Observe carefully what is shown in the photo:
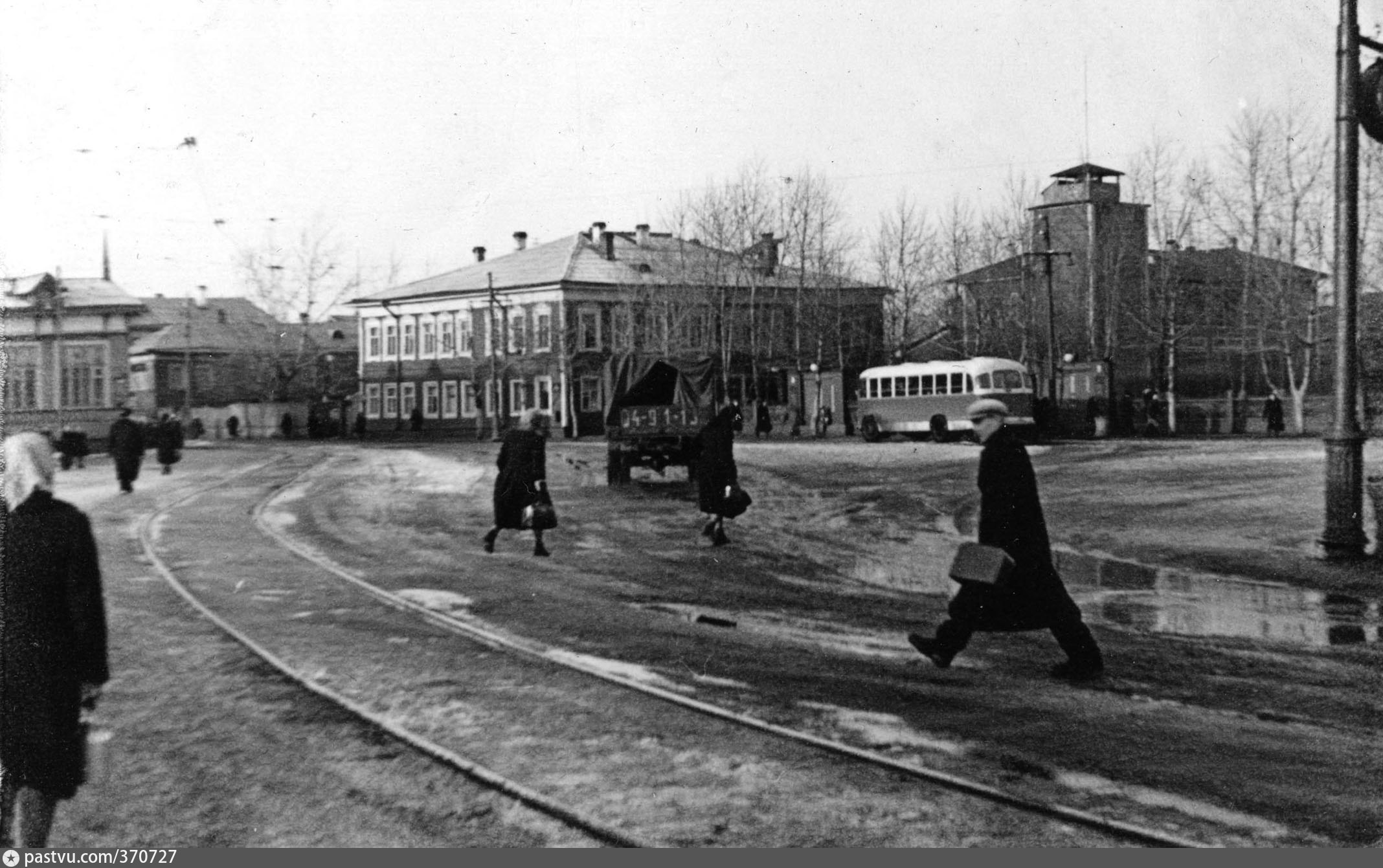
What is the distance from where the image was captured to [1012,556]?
260 inches

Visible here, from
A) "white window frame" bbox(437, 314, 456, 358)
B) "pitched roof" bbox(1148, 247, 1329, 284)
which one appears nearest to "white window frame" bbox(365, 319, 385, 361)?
"white window frame" bbox(437, 314, 456, 358)

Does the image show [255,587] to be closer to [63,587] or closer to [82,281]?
[82,281]

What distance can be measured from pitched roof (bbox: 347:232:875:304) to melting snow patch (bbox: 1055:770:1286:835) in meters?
6.39

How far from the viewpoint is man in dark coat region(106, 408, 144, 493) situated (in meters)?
6.24

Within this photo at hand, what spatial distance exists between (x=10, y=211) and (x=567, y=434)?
932 cm

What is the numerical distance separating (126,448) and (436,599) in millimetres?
3011

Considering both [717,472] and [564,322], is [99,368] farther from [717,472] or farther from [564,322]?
[564,322]

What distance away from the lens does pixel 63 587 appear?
4.47 m

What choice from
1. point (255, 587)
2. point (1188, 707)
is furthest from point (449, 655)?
point (1188, 707)

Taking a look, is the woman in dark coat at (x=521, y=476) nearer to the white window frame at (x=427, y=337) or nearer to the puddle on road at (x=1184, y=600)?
the white window frame at (x=427, y=337)

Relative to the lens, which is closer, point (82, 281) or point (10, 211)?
point (10, 211)

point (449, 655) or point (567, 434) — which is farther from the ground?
point (567, 434)

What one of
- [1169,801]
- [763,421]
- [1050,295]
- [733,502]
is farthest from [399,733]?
[1050,295]

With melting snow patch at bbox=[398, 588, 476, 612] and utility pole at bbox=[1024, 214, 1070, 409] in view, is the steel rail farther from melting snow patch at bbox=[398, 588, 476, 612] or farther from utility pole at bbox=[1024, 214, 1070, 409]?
utility pole at bbox=[1024, 214, 1070, 409]
